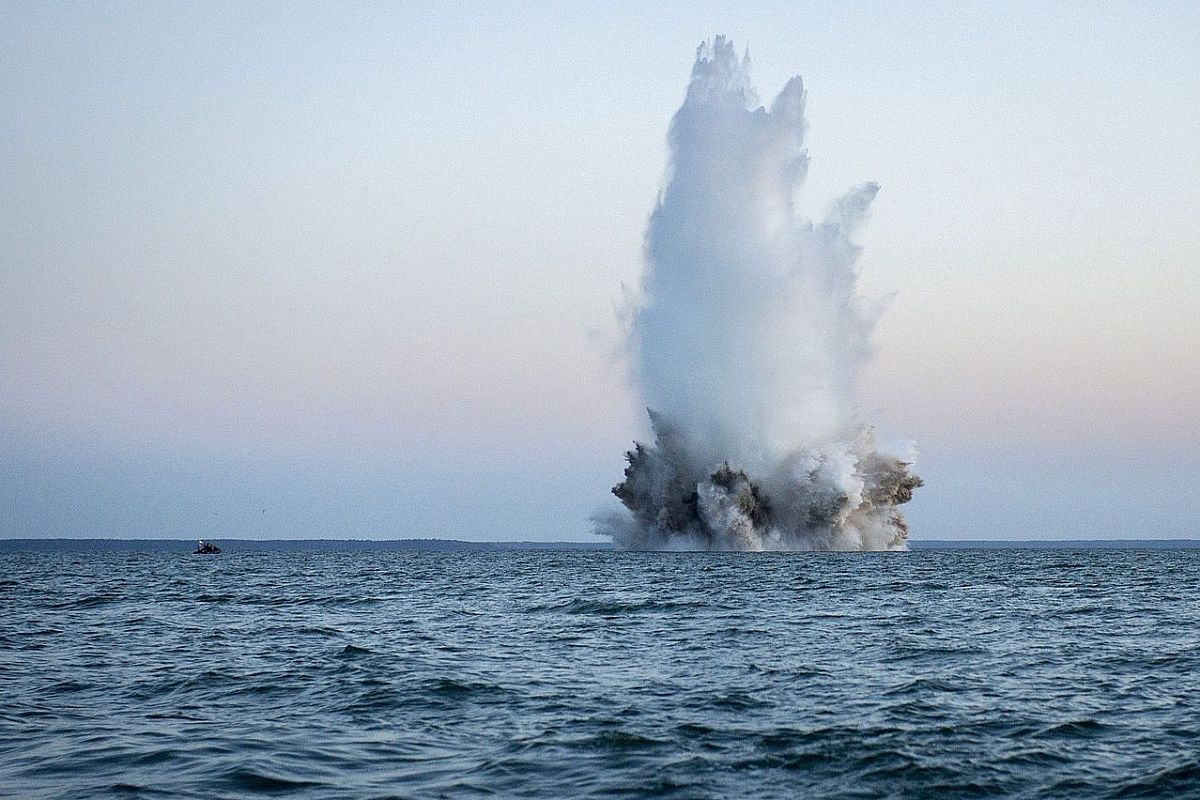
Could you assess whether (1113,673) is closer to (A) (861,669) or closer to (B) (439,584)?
(A) (861,669)

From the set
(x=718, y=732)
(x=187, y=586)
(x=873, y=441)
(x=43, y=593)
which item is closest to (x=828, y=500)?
(x=873, y=441)

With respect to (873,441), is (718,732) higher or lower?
lower

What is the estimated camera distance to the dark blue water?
14602 mm

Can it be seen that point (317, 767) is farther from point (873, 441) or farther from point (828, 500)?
point (873, 441)

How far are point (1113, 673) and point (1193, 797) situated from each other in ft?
35.0

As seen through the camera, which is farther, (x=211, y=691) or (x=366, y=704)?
(x=211, y=691)

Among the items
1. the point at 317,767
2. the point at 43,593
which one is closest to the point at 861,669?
the point at 317,767

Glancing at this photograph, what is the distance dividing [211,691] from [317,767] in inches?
313

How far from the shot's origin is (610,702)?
20203mm

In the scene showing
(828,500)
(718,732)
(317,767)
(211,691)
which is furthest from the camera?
(828,500)

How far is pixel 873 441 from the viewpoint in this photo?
11538 centimetres

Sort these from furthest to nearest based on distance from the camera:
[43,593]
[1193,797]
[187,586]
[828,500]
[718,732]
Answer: [828,500], [187,586], [43,593], [718,732], [1193,797]

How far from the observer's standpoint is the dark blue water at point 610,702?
1460 cm

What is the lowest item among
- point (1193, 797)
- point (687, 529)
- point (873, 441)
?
point (1193, 797)
